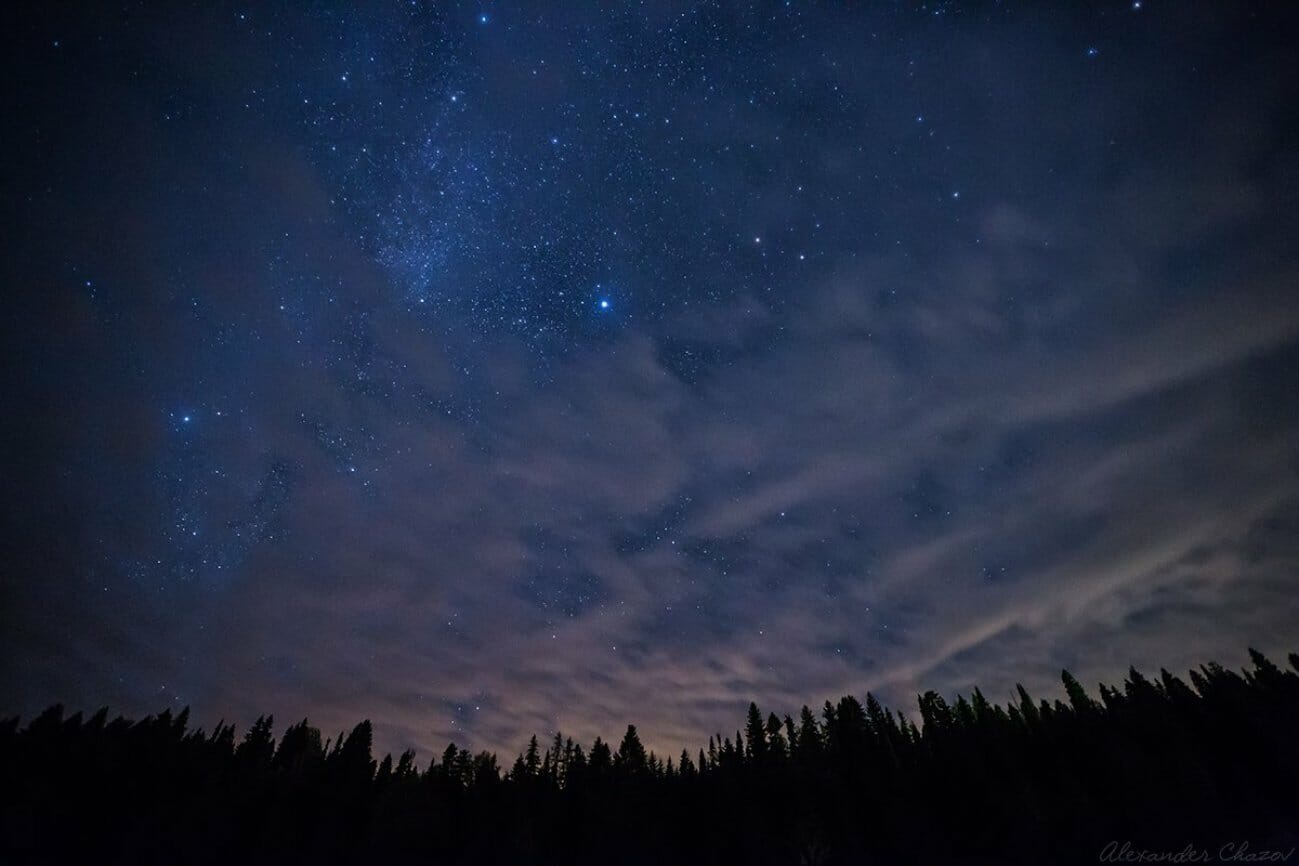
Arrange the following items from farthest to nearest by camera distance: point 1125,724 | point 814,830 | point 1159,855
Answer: point 1125,724 < point 814,830 < point 1159,855

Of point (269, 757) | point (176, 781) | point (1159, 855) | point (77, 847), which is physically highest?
point (269, 757)

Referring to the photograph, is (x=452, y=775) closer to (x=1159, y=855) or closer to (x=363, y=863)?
(x=363, y=863)

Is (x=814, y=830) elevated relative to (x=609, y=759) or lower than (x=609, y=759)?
lower

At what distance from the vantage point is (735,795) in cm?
10606

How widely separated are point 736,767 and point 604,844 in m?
32.4

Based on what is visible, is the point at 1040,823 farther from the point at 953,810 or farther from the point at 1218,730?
the point at 1218,730

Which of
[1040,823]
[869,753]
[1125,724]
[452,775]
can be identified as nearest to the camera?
[1040,823]

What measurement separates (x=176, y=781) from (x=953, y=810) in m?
128

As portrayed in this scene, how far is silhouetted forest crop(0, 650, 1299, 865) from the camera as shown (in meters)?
79.9

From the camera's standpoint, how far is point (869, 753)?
11156 cm

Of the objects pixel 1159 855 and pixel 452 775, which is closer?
pixel 1159 855

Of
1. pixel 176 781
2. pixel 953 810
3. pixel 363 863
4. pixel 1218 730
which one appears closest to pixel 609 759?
pixel 363 863

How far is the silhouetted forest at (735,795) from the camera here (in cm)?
7988

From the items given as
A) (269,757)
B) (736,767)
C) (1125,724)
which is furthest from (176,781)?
(1125,724)
